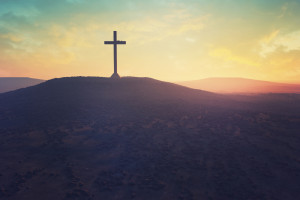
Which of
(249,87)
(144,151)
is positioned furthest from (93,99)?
(249,87)

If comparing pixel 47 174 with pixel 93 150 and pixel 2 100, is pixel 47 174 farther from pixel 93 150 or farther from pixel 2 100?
pixel 2 100

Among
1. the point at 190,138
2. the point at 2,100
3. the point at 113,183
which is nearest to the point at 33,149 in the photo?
the point at 113,183

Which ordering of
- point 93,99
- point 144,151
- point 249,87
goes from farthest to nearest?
point 249,87, point 93,99, point 144,151

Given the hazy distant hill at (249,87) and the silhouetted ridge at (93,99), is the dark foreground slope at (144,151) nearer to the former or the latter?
the silhouetted ridge at (93,99)

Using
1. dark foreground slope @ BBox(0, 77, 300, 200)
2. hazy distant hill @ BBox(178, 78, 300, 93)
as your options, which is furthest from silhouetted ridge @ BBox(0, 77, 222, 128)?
hazy distant hill @ BBox(178, 78, 300, 93)

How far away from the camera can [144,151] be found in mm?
10320

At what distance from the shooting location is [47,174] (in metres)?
8.23

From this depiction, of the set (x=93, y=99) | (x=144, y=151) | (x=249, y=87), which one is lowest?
(x=144, y=151)

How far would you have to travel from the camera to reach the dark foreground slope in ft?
24.3

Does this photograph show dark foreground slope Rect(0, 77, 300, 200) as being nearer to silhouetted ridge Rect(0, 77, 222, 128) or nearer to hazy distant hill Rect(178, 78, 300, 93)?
silhouetted ridge Rect(0, 77, 222, 128)

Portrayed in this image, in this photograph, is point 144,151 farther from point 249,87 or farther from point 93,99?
point 249,87

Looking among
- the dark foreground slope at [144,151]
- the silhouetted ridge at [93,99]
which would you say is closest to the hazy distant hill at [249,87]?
the silhouetted ridge at [93,99]

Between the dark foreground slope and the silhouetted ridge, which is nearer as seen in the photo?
the dark foreground slope

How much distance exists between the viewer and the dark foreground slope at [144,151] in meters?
7.41
